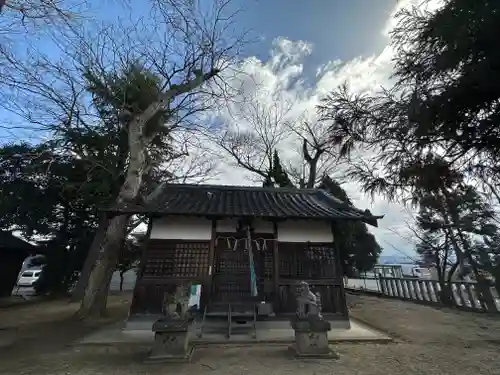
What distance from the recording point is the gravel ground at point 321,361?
404 cm

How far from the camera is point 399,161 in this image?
409cm

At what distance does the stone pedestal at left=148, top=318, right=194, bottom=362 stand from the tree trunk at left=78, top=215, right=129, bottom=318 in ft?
12.5

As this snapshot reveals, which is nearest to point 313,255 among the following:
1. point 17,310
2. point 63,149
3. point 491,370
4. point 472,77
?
point 491,370

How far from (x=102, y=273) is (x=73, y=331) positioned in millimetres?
1480

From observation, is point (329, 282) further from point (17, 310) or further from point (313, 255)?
point (17, 310)

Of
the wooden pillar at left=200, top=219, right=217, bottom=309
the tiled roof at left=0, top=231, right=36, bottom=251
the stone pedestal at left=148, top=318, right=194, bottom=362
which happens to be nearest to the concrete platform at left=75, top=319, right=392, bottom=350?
the wooden pillar at left=200, top=219, right=217, bottom=309

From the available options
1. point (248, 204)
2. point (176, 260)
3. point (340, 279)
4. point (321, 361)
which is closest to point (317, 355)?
point (321, 361)

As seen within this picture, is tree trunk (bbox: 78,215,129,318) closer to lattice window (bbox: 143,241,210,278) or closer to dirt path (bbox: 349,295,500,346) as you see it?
lattice window (bbox: 143,241,210,278)

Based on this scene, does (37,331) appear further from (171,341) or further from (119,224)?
(171,341)

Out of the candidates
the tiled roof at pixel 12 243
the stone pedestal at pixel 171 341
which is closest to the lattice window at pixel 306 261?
the stone pedestal at pixel 171 341

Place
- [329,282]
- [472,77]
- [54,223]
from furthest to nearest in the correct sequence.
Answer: [54,223] < [329,282] < [472,77]

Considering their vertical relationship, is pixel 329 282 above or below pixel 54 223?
below

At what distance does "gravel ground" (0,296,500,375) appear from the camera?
13.2 ft

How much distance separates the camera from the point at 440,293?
34.6 ft
